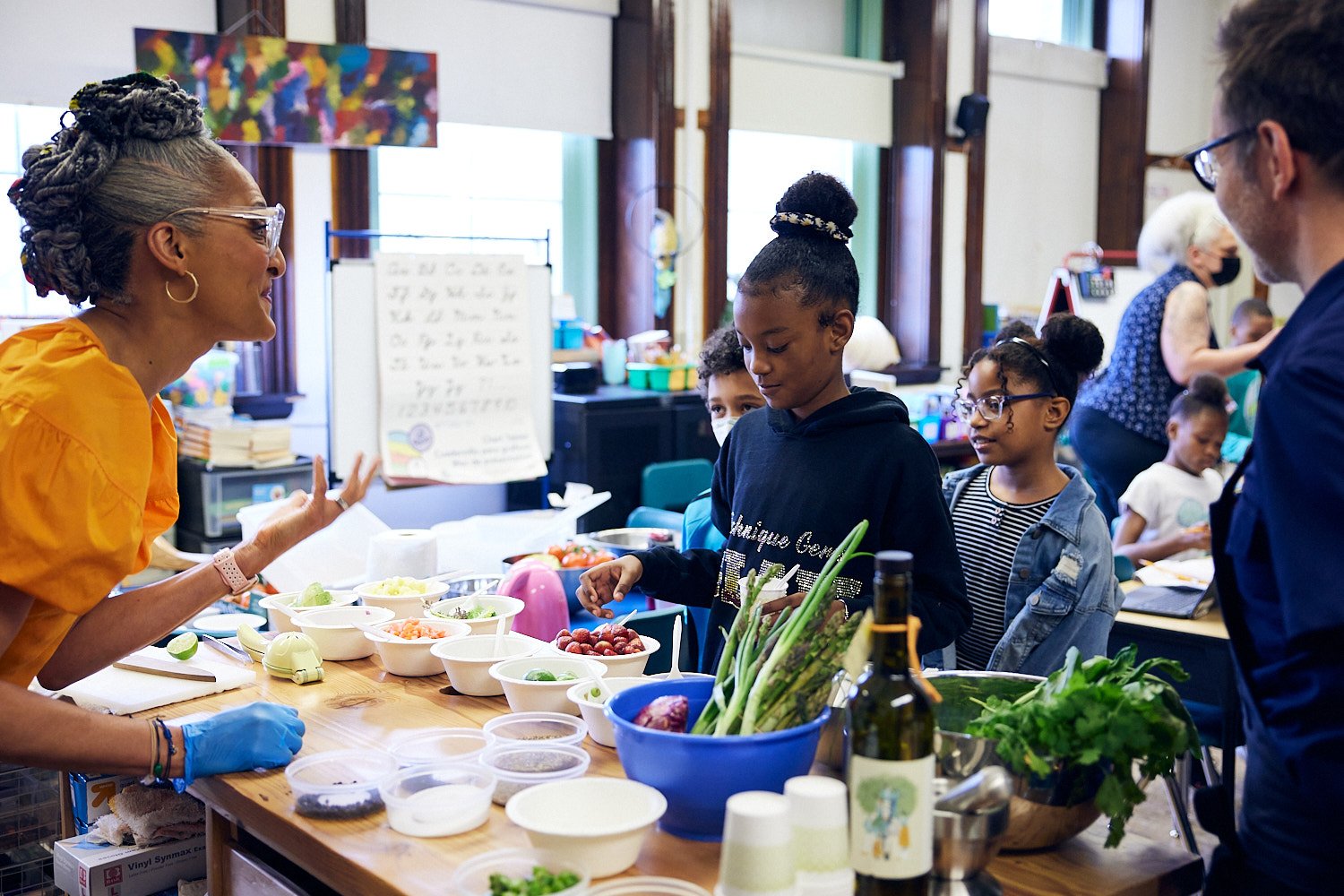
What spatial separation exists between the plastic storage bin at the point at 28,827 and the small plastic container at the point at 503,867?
53.2 inches

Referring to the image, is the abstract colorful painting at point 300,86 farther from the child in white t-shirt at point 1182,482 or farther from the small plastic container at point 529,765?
the small plastic container at point 529,765

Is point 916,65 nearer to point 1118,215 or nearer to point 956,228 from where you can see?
point 956,228

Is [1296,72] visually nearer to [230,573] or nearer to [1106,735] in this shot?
[1106,735]

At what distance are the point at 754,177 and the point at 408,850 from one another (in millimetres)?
5711

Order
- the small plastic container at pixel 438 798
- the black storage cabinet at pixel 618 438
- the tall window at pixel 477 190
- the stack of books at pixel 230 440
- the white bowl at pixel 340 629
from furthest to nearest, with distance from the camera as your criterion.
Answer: the tall window at pixel 477 190 → the black storage cabinet at pixel 618 438 → the stack of books at pixel 230 440 → the white bowl at pixel 340 629 → the small plastic container at pixel 438 798

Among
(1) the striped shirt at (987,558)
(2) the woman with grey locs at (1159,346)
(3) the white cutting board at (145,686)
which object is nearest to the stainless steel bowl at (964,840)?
(1) the striped shirt at (987,558)

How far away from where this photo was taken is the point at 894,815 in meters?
1.08

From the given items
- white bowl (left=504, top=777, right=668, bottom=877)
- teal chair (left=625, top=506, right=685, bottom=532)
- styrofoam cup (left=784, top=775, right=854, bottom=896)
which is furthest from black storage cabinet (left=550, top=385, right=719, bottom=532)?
styrofoam cup (left=784, top=775, right=854, bottom=896)

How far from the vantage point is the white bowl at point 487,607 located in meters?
2.07

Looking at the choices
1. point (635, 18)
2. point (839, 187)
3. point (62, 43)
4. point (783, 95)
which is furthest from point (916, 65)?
point (839, 187)

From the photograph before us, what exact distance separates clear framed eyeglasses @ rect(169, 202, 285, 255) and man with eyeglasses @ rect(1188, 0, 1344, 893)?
48.7 inches

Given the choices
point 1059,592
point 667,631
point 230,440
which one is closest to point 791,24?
point 230,440

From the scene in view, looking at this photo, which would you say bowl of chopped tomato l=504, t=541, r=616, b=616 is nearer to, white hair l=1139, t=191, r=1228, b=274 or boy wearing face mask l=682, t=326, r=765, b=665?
boy wearing face mask l=682, t=326, r=765, b=665

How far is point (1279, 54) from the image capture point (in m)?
1.07
